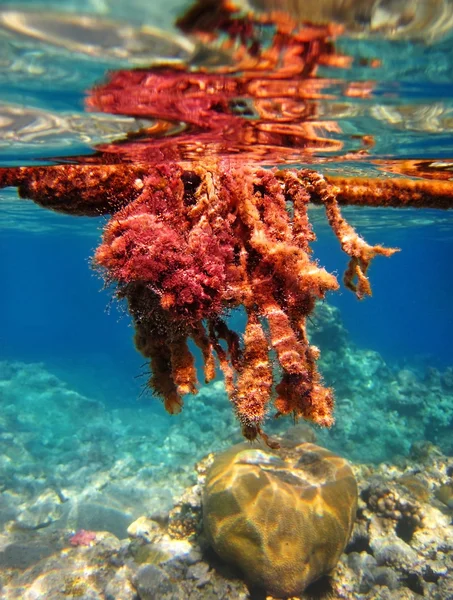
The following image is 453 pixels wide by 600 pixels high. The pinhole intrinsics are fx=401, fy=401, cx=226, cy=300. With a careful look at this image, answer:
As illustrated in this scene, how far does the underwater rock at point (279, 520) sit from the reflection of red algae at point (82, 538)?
6.36 m

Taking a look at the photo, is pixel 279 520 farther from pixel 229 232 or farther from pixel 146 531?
pixel 229 232

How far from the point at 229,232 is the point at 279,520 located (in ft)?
22.9

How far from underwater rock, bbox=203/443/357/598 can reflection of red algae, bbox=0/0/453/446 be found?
5.45 meters

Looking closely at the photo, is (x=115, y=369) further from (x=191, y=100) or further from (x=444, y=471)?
(x=191, y=100)

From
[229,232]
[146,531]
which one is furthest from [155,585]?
[229,232]

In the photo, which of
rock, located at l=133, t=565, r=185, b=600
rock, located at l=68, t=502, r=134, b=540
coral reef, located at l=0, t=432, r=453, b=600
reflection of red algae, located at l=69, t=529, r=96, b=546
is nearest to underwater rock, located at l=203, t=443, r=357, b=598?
coral reef, located at l=0, t=432, r=453, b=600

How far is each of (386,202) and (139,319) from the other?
3422 mm

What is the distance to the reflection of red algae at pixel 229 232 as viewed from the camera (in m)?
3.18

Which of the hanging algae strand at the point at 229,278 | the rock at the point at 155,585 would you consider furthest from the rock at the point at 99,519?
the hanging algae strand at the point at 229,278

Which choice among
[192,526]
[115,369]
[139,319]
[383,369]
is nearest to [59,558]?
[192,526]

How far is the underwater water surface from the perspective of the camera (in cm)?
466

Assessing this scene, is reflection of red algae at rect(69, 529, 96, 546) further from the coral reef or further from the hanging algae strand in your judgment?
the hanging algae strand

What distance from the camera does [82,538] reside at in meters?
13.2

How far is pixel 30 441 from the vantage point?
2253 centimetres
